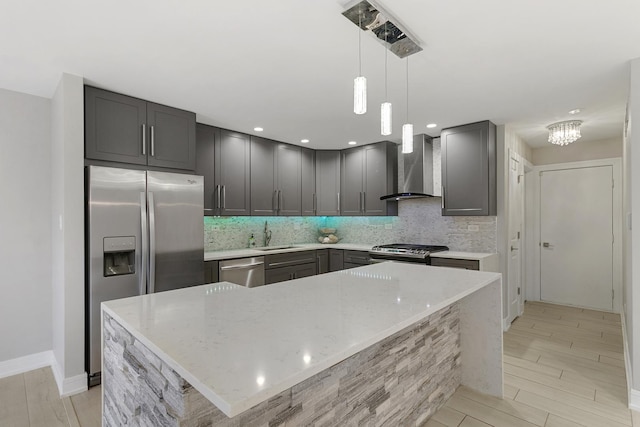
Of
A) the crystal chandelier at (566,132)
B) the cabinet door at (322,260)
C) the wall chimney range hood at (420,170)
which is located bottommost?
the cabinet door at (322,260)

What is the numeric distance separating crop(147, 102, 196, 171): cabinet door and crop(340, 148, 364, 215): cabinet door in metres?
2.47

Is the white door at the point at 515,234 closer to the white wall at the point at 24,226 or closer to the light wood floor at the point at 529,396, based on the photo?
the light wood floor at the point at 529,396

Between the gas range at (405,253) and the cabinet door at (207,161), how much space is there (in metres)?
2.13

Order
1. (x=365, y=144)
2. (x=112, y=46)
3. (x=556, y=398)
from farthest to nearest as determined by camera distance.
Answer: (x=365, y=144)
(x=556, y=398)
(x=112, y=46)

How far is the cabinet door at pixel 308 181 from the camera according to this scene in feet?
16.5

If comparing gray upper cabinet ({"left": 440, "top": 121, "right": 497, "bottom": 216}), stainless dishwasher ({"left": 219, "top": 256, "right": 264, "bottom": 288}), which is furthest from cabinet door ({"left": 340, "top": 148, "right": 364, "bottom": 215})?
stainless dishwasher ({"left": 219, "top": 256, "right": 264, "bottom": 288})

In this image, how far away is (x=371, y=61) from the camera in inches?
89.0

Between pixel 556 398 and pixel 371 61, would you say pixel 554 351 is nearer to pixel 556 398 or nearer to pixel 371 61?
pixel 556 398

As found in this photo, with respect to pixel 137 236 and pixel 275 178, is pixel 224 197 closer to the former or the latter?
pixel 275 178

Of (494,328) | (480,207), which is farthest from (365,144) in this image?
(494,328)

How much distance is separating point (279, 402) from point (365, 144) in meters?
4.18

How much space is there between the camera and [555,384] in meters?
2.61

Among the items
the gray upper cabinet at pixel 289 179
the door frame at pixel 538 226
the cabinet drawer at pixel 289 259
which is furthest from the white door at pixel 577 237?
the gray upper cabinet at pixel 289 179

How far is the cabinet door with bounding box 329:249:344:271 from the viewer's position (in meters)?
4.84
